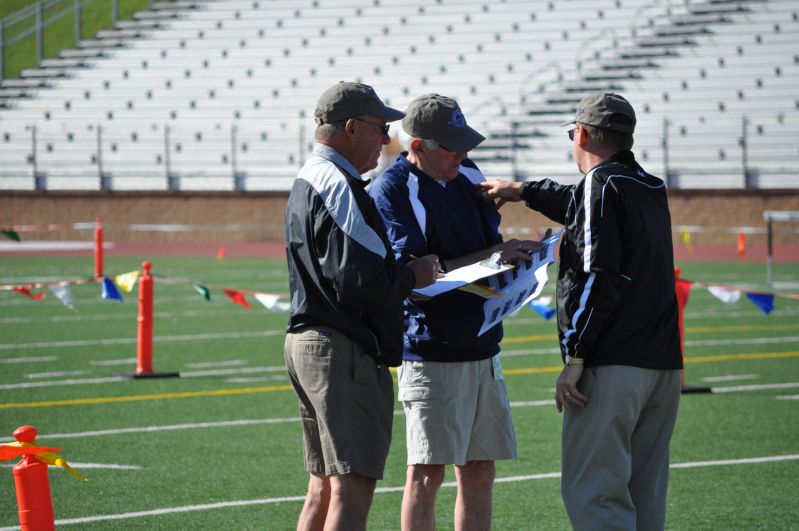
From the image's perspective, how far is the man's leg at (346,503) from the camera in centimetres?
444

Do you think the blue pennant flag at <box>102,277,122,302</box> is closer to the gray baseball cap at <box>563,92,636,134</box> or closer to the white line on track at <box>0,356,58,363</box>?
the white line on track at <box>0,356,58,363</box>

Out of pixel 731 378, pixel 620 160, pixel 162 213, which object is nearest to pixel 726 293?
pixel 731 378

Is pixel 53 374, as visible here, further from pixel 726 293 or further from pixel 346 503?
pixel 346 503

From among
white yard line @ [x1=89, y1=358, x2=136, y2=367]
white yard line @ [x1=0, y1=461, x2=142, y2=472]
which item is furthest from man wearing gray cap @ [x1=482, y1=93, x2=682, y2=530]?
white yard line @ [x1=89, y1=358, x2=136, y2=367]

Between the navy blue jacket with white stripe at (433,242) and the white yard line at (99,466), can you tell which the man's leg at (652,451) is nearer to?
the navy blue jacket with white stripe at (433,242)

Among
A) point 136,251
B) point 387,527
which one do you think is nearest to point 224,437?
point 387,527

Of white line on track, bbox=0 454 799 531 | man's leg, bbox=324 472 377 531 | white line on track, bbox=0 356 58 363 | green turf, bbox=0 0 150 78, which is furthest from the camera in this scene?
green turf, bbox=0 0 150 78

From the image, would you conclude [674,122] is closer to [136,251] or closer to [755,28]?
[755,28]

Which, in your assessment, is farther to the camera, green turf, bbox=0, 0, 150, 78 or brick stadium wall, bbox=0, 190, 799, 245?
green turf, bbox=0, 0, 150, 78

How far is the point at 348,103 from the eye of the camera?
14.9 feet

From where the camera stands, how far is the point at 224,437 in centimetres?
892

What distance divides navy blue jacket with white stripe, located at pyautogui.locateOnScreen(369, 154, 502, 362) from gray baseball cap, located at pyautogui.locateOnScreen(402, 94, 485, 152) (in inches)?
6.7

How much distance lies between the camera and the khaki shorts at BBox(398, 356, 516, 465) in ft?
16.6

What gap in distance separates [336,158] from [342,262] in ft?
1.48
